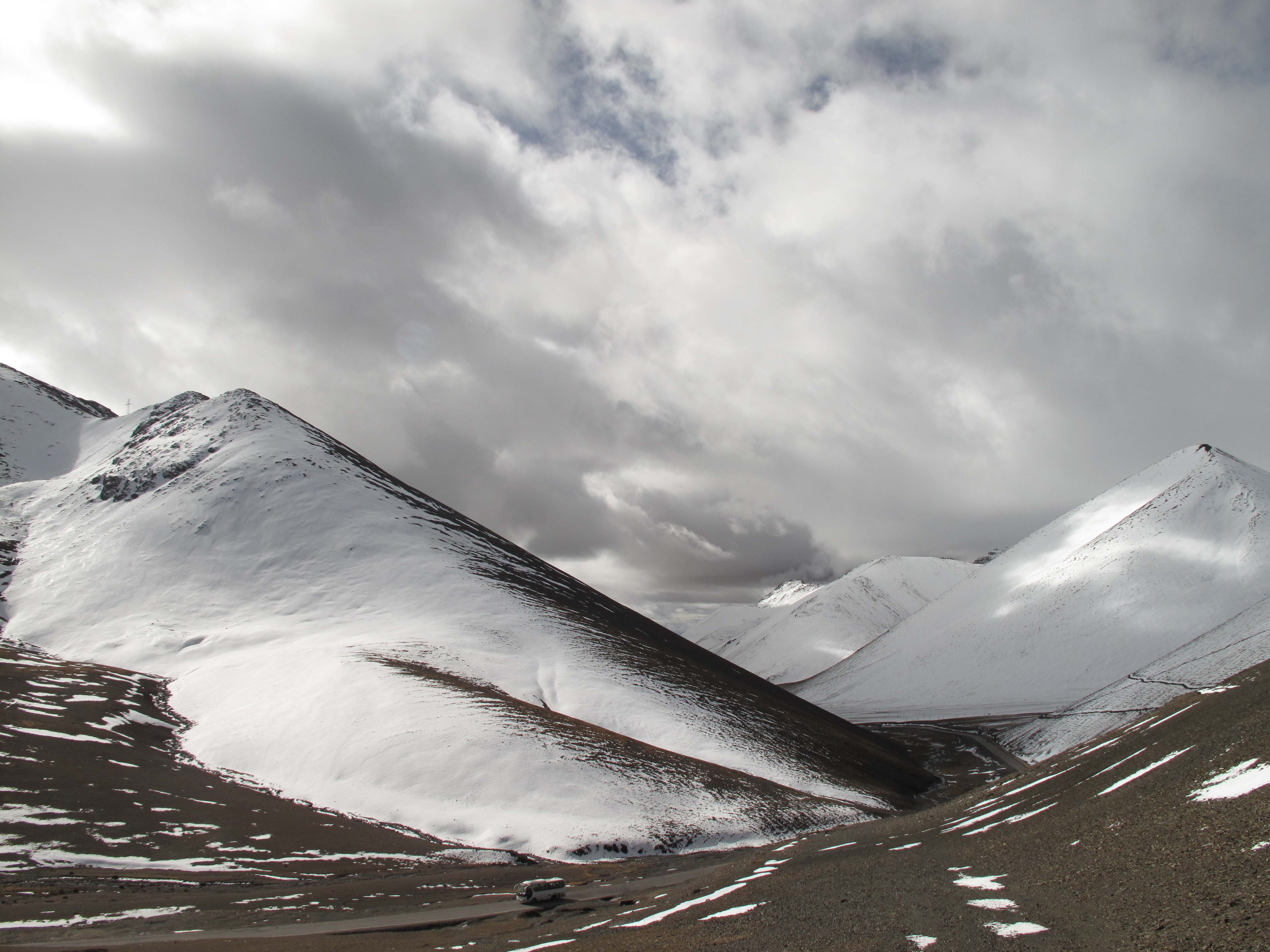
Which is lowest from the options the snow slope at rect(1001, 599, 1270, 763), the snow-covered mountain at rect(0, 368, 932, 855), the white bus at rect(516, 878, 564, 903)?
the snow slope at rect(1001, 599, 1270, 763)

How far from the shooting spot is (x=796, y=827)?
54344 millimetres

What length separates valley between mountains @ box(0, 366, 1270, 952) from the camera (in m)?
23.6

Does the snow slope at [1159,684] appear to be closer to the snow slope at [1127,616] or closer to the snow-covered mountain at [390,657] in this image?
the snow-covered mountain at [390,657]

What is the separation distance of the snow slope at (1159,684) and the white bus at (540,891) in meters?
66.0

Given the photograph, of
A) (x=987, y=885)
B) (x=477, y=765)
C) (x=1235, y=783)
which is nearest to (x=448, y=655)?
(x=477, y=765)

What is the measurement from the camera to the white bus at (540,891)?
106 feet

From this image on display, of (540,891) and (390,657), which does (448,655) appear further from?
(540,891)

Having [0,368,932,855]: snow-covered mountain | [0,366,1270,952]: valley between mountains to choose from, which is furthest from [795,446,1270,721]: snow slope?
[0,368,932,855]: snow-covered mountain

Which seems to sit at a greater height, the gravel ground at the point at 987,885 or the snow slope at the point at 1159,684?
the gravel ground at the point at 987,885

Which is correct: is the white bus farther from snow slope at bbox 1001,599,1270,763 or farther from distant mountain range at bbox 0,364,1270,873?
snow slope at bbox 1001,599,1270,763

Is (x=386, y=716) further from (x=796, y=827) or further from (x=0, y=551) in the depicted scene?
(x=0, y=551)

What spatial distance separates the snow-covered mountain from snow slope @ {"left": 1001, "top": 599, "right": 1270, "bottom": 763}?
23.6 metres

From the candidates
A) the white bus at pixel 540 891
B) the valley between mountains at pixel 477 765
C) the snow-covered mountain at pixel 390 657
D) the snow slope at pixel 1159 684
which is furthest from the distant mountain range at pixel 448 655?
the white bus at pixel 540 891

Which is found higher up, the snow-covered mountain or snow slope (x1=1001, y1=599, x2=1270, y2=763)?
the snow-covered mountain
